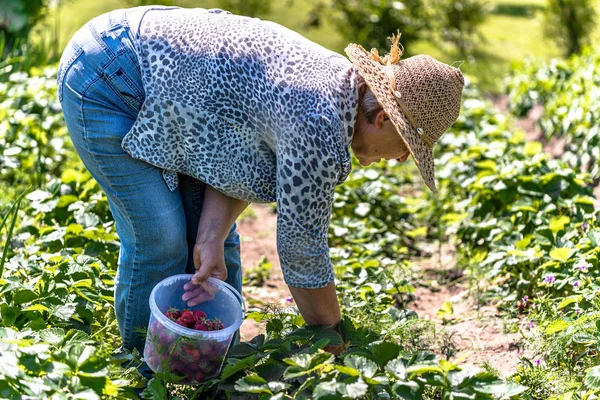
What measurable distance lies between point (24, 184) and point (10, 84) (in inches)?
43.2

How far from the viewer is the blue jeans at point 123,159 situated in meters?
2.40

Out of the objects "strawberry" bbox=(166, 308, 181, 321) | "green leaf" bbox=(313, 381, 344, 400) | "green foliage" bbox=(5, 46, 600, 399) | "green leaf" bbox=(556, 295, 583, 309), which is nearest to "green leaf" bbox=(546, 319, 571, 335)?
"green foliage" bbox=(5, 46, 600, 399)

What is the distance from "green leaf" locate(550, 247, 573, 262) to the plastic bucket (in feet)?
4.13

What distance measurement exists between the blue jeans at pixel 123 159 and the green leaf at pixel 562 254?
54.9 inches

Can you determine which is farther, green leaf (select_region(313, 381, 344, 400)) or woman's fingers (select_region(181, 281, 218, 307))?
woman's fingers (select_region(181, 281, 218, 307))

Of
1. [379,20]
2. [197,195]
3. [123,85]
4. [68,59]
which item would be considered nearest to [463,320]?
[197,195]

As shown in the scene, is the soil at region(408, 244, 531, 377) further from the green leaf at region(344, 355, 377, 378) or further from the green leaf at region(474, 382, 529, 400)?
the green leaf at region(344, 355, 377, 378)

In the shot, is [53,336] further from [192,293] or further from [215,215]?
[215,215]

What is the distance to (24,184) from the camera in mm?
4434

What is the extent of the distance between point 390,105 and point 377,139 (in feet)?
0.39

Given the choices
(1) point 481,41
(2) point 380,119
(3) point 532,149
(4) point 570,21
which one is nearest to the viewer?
(2) point 380,119

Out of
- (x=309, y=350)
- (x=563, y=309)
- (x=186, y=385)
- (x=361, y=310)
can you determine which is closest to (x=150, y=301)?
(x=186, y=385)

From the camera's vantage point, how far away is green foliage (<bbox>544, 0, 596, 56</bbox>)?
26.5ft

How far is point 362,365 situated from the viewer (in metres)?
2.15
